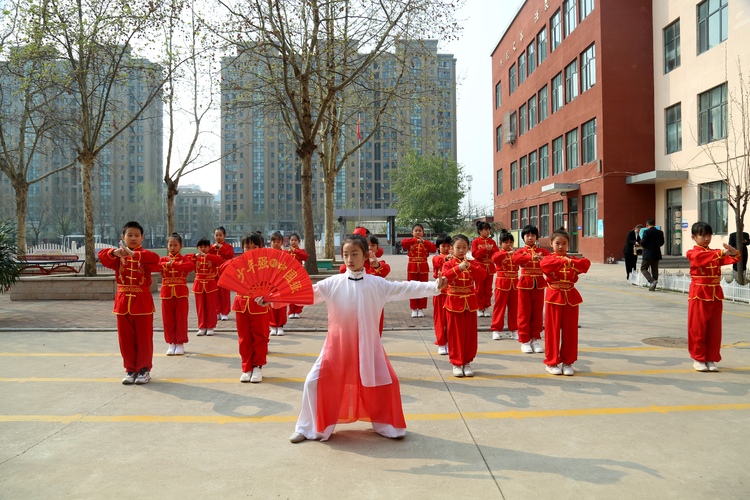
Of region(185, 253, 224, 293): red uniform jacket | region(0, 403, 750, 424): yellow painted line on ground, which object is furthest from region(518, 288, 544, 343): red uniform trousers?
region(185, 253, 224, 293): red uniform jacket

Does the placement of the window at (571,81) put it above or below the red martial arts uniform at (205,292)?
above

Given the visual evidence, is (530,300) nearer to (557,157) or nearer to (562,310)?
(562,310)

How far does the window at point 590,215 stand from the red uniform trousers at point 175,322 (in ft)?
74.6

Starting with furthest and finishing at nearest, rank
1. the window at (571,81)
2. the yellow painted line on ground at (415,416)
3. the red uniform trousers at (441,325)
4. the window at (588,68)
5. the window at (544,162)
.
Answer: the window at (544,162), the window at (571,81), the window at (588,68), the red uniform trousers at (441,325), the yellow painted line on ground at (415,416)

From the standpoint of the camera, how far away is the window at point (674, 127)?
22.3 meters

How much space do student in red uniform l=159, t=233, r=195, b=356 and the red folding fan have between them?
2.68 meters

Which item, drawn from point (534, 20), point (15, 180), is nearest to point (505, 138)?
point (534, 20)

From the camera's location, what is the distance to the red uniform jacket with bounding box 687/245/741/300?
607 cm

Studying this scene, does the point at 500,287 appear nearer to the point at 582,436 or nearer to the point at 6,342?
the point at 582,436

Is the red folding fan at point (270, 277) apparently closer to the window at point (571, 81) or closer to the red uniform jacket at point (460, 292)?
the red uniform jacket at point (460, 292)

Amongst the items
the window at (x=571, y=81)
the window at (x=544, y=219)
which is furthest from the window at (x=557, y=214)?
the window at (x=571, y=81)

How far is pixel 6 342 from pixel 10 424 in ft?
14.7

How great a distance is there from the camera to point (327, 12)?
1494 cm

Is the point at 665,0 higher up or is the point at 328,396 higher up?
the point at 665,0
